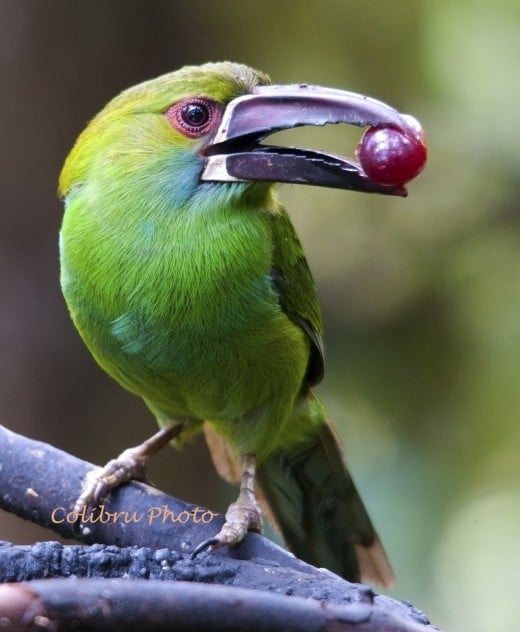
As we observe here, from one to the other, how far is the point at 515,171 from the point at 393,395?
148 cm

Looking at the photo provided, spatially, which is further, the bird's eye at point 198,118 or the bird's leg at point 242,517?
the bird's eye at point 198,118

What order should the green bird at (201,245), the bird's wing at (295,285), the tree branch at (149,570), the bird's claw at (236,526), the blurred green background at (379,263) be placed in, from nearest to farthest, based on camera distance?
the tree branch at (149,570)
the bird's claw at (236,526)
the green bird at (201,245)
the bird's wing at (295,285)
the blurred green background at (379,263)

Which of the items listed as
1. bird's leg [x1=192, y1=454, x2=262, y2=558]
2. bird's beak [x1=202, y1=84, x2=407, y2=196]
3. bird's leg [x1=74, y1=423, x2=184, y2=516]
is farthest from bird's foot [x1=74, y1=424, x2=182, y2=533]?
bird's beak [x1=202, y1=84, x2=407, y2=196]

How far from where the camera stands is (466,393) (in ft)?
20.7

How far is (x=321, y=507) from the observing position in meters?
4.00

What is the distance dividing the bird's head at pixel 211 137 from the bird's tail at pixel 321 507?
1.10m

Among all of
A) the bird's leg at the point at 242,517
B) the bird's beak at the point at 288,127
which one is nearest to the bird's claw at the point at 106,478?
the bird's leg at the point at 242,517

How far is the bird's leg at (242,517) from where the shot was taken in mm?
2865

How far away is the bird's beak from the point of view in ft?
9.84

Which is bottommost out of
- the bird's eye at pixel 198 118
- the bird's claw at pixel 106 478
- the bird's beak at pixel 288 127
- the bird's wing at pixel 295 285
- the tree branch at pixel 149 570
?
the tree branch at pixel 149 570

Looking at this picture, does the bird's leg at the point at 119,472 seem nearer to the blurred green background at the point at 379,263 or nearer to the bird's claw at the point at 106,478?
the bird's claw at the point at 106,478

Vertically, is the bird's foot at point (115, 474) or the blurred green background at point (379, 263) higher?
the blurred green background at point (379, 263)

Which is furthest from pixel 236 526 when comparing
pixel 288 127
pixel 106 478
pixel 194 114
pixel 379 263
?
pixel 379 263

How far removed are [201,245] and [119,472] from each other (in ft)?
2.53
